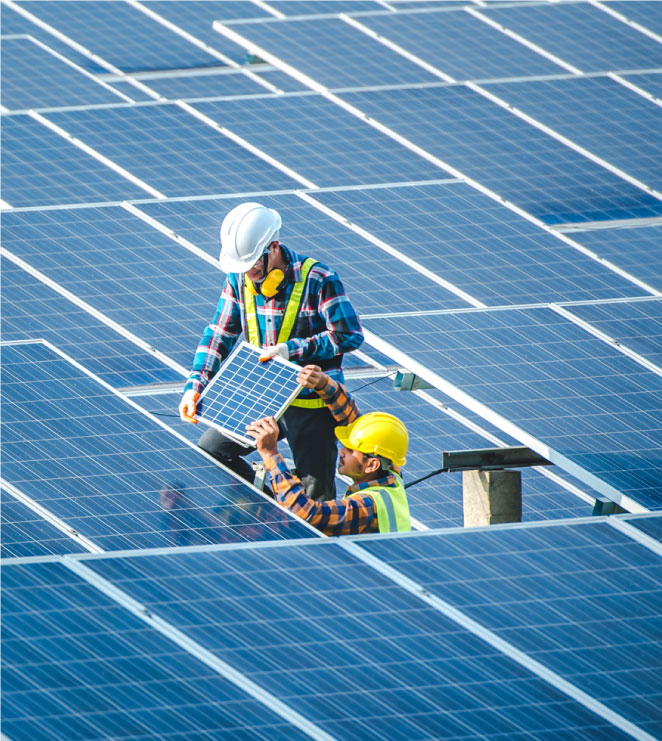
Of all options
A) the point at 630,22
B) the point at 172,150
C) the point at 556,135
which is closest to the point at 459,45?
the point at 630,22

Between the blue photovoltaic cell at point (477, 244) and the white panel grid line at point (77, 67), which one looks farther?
the white panel grid line at point (77, 67)

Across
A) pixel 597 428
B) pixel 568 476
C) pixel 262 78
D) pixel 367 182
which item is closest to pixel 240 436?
pixel 597 428

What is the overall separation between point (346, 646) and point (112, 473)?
2.68 meters

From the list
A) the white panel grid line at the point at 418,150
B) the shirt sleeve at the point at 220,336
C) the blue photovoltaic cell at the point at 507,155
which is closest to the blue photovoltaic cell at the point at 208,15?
the white panel grid line at the point at 418,150

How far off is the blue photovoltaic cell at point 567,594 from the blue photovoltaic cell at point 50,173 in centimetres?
1005

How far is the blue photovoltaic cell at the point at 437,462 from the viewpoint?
585 inches

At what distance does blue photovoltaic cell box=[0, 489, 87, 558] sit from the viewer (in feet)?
37.4

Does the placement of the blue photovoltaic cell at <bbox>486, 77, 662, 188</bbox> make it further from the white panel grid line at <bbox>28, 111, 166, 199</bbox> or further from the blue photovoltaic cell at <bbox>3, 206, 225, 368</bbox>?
the blue photovoltaic cell at <bbox>3, 206, 225, 368</bbox>

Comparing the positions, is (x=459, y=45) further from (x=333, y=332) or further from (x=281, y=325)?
(x=333, y=332)

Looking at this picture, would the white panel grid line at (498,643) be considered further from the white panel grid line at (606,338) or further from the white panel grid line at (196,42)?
the white panel grid line at (196,42)

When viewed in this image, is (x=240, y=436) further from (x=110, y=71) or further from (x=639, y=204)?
(x=110, y=71)

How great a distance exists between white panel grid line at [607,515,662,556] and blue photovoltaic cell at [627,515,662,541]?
3 centimetres

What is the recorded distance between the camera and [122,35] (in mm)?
28156

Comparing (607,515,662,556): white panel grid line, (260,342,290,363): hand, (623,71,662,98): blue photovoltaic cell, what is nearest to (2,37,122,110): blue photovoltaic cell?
(623,71,662,98): blue photovoltaic cell
